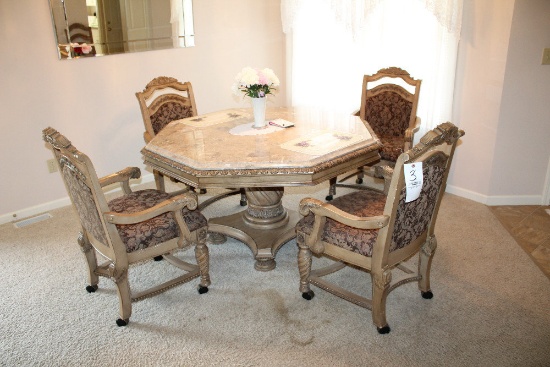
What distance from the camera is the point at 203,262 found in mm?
2646

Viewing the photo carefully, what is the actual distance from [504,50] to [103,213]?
9.46 feet

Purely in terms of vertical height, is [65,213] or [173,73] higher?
[173,73]

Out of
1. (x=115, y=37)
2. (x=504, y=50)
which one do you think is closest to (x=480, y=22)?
(x=504, y=50)

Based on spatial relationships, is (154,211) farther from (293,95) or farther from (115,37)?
(293,95)

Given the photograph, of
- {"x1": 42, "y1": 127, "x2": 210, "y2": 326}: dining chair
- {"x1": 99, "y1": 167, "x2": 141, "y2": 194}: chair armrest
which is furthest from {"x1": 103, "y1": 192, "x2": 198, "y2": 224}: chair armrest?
{"x1": 99, "y1": 167, "x2": 141, "y2": 194}: chair armrest

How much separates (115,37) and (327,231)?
242cm

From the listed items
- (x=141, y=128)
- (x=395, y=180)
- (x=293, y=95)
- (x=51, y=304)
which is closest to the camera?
(x=395, y=180)

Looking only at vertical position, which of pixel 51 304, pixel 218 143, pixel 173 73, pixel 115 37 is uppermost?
pixel 115 37

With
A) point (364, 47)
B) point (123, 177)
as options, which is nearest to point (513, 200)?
point (364, 47)

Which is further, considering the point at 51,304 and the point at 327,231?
the point at 51,304

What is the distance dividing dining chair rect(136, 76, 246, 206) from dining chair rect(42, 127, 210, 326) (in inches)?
31.1

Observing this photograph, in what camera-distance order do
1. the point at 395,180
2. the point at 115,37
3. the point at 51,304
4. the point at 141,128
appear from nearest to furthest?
the point at 395,180 < the point at 51,304 < the point at 115,37 < the point at 141,128

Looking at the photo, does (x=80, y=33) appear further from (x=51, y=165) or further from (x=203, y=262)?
(x=203, y=262)

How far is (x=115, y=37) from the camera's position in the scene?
3.71m
